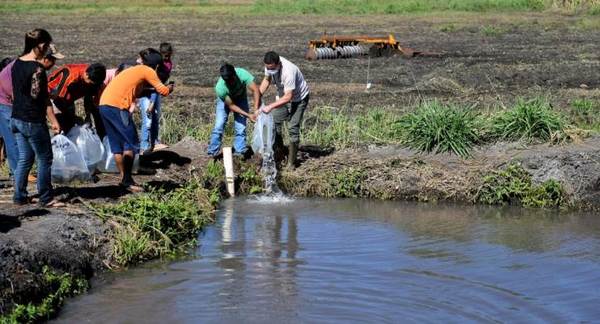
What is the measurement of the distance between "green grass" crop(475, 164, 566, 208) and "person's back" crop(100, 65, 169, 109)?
14.0ft

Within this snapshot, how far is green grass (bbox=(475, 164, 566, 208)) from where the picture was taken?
1157 centimetres

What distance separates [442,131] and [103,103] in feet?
14.4

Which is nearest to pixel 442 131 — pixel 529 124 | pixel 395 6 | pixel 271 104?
pixel 529 124

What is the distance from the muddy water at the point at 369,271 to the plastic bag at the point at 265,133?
811mm

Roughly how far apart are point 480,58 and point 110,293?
19.6 metres

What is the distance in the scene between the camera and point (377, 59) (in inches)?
1051

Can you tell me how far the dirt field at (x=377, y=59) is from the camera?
19656 mm

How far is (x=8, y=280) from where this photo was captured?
297 inches

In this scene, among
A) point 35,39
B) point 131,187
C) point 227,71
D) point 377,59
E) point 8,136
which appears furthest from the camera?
point 377,59

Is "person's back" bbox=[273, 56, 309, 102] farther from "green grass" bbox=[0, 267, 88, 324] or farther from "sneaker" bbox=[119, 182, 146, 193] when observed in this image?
"green grass" bbox=[0, 267, 88, 324]

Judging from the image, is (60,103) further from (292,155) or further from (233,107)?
(292,155)

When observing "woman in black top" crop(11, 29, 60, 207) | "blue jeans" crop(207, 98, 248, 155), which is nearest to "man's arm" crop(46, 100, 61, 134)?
"woman in black top" crop(11, 29, 60, 207)

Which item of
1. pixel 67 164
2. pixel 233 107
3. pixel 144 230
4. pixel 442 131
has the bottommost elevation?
pixel 144 230

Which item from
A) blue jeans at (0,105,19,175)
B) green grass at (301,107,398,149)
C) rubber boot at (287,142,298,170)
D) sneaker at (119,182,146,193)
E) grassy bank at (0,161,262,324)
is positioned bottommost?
grassy bank at (0,161,262,324)
